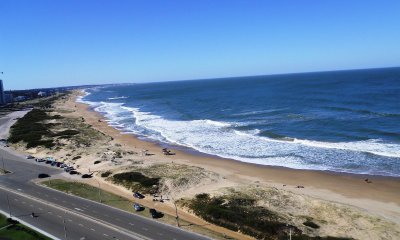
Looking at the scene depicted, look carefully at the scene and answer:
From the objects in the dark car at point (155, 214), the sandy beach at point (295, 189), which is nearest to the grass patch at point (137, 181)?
the sandy beach at point (295, 189)

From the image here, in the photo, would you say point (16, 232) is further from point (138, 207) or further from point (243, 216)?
point (243, 216)

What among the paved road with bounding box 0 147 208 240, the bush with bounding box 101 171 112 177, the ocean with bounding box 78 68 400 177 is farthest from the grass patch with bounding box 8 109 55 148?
the paved road with bounding box 0 147 208 240

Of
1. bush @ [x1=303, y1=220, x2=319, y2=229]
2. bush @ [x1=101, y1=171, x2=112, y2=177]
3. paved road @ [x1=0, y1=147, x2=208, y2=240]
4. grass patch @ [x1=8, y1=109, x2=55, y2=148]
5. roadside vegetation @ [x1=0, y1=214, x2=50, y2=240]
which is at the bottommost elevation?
bush @ [x1=303, y1=220, x2=319, y2=229]

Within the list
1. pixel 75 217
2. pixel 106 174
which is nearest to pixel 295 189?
pixel 75 217

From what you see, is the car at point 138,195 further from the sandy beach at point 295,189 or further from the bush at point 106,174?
the bush at point 106,174

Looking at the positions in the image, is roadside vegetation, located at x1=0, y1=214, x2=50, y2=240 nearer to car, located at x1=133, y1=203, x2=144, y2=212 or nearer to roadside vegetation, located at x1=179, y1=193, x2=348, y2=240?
car, located at x1=133, y1=203, x2=144, y2=212

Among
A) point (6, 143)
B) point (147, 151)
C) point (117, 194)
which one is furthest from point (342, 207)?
point (6, 143)
